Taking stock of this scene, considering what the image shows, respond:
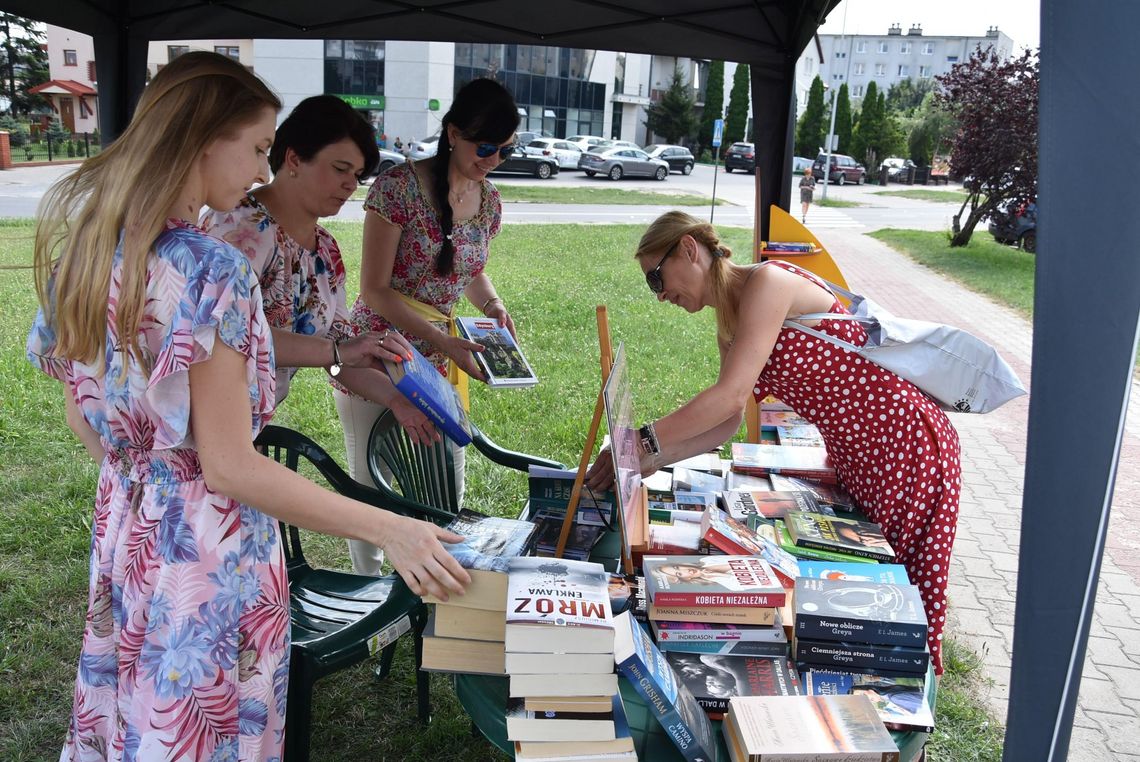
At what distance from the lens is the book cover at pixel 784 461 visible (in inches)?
99.8

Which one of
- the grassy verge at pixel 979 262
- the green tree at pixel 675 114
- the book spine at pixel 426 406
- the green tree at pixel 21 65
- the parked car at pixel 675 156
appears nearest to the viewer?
the book spine at pixel 426 406

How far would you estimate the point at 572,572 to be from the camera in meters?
1.45

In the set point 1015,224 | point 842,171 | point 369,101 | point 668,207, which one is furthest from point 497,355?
point 842,171

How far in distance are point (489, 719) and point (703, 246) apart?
134cm

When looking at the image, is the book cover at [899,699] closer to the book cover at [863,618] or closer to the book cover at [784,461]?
the book cover at [863,618]

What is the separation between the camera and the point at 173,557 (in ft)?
4.55

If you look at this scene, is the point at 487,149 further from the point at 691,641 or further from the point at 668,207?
the point at 668,207

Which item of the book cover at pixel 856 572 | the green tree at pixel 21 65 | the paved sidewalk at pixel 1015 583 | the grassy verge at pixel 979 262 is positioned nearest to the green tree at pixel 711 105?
the grassy verge at pixel 979 262

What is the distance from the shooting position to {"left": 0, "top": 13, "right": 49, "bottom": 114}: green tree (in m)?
17.8

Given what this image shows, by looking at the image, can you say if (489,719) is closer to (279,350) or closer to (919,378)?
(279,350)

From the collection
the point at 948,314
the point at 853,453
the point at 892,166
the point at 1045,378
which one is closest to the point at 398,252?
the point at 853,453

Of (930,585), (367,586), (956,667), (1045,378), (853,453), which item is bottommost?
(956,667)

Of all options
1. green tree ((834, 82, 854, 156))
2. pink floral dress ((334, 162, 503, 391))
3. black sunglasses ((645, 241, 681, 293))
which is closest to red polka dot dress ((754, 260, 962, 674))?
black sunglasses ((645, 241, 681, 293))

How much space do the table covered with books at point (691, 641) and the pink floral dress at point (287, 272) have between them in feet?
2.61
